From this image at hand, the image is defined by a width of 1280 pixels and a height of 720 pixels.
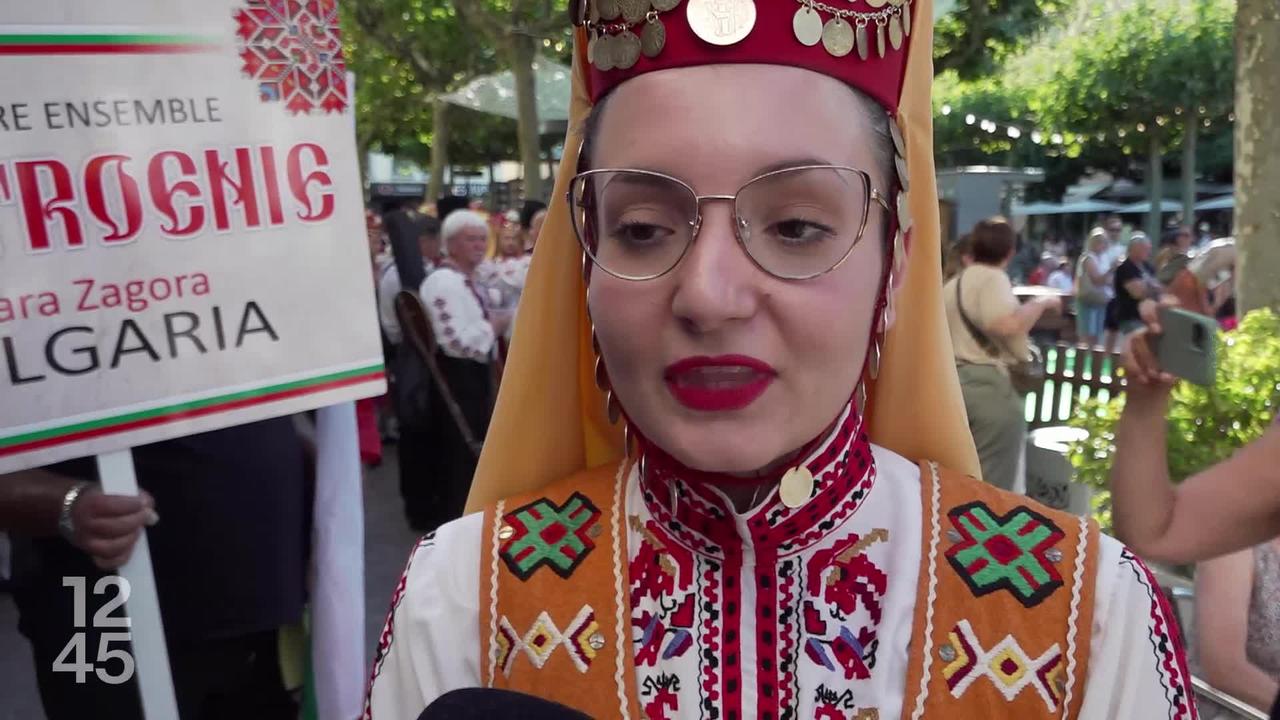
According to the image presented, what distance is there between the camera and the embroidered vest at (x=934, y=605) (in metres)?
1.13

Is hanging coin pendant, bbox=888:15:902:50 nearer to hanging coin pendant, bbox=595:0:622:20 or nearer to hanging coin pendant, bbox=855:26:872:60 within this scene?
hanging coin pendant, bbox=855:26:872:60

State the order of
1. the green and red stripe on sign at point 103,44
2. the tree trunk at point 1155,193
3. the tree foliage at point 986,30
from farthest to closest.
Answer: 1. the tree trunk at point 1155,193
2. the tree foliage at point 986,30
3. the green and red stripe on sign at point 103,44

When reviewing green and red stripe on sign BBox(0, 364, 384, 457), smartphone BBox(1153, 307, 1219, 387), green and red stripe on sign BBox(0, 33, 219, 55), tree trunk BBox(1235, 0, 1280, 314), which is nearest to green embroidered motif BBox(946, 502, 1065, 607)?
smartphone BBox(1153, 307, 1219, 387)

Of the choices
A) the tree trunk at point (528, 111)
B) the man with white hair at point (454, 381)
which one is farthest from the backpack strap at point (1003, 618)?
the tree trunk at point (528, 111)

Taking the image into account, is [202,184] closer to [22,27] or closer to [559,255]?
[22,27]

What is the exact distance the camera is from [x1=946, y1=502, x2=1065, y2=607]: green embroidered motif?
3.83 feet

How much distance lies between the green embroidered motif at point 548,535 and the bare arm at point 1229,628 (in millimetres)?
1597

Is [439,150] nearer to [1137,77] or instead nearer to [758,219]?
[1137,77]

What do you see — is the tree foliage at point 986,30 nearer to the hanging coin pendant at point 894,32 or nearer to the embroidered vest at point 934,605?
the hanging coin pendant at point 894,32

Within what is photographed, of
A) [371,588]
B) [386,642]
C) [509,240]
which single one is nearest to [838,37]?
[386,642]

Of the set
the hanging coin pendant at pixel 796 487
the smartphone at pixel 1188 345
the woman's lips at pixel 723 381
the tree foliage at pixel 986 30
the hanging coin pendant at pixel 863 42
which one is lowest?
the hanging coin pendant at pixel 796 487

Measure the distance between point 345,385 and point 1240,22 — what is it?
457 centimetres

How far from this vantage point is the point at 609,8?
3.89ft

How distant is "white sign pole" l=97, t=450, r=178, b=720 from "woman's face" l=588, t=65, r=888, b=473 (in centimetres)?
109
